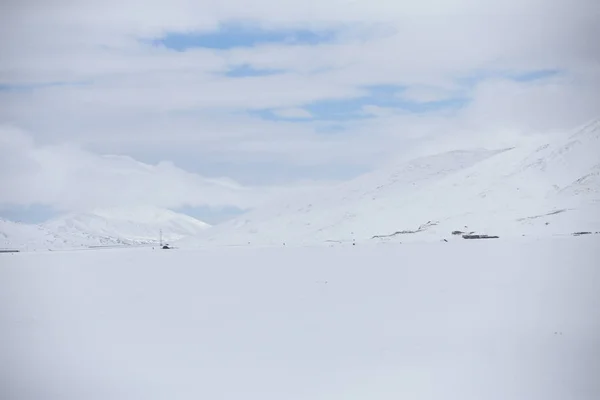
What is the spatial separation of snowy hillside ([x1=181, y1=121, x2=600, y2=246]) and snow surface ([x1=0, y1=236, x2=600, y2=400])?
211 feet

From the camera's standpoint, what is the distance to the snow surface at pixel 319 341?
14.2 metres

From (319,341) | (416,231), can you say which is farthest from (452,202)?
(319,341)

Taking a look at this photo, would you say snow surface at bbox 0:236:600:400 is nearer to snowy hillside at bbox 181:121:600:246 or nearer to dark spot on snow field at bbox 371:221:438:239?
snowy hillside at bbox 181:121:600:246

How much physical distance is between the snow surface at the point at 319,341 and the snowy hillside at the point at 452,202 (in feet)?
211

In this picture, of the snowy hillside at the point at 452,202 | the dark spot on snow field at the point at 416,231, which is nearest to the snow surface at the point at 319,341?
the snowy hillside at the point at 452,202

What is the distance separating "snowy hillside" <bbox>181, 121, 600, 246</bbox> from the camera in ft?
370

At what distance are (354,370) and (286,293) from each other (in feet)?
44.1

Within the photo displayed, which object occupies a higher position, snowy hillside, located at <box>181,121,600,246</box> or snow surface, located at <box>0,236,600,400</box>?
snowy hillside, located at <box>181,121,600,246</box>

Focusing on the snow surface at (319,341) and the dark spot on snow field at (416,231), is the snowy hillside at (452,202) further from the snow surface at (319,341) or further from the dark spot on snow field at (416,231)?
the snow surface at (319,341)

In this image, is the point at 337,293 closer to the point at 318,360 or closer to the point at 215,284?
the point at 215,284

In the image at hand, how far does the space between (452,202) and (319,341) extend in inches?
5042

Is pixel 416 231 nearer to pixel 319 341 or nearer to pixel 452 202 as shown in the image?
pixel 452 202

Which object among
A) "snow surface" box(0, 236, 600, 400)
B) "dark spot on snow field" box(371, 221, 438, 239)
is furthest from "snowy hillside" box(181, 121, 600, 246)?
"snow surface" box(0, 236, 600, 400)

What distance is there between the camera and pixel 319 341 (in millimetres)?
18328
